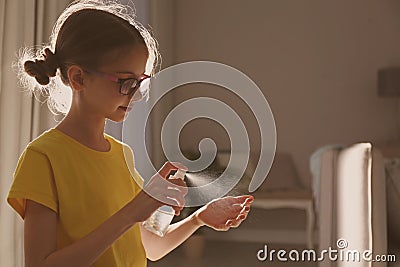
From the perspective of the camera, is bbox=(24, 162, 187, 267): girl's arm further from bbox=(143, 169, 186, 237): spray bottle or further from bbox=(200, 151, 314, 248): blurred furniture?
bbox=(200, 151, 314, 248): blurred furniture

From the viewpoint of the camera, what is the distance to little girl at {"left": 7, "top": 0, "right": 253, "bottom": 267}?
0.60m

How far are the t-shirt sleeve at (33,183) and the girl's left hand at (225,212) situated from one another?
0.19 metres

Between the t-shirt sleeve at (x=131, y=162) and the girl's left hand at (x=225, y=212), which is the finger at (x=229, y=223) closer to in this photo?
the girl's left hand at (x=225, y=212)

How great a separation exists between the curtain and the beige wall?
168 cm

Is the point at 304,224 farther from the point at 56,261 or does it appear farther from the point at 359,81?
the point at 56,261

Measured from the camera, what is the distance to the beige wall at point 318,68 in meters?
3.31

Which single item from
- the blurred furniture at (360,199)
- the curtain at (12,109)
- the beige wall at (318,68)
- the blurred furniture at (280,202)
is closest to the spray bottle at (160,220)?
the blurred furniture at (360,199)

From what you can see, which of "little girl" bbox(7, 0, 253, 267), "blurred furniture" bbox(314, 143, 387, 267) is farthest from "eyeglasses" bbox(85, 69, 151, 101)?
"blurred furniture" bbox(314, 143, 387, 267)

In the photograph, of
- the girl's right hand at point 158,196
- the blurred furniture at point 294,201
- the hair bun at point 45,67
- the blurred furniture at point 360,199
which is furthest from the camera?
the blurred furniture at point 294,201

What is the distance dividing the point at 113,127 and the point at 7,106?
52 cm

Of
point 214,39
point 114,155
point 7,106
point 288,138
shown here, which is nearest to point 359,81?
point 288,138

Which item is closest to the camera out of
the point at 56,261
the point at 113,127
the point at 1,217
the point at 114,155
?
the point at 56,261

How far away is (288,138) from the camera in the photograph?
331cm

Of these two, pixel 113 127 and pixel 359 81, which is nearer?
pixel 113 127
